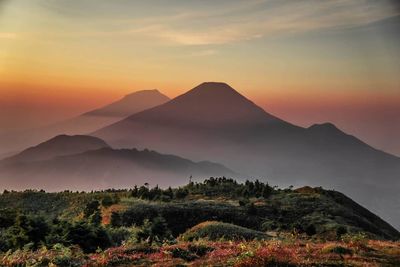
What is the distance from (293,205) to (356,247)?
23.8 m

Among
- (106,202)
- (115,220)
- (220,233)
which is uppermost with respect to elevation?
(106,202)

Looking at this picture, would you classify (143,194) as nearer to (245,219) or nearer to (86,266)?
(245,219)

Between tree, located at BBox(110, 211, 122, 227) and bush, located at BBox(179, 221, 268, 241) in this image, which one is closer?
bush, located at BBox(179, 221, 268, 241)

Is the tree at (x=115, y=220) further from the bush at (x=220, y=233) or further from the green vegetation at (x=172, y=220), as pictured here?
the bush at (x=220, y=233)

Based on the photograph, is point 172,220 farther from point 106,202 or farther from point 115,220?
point 106,202

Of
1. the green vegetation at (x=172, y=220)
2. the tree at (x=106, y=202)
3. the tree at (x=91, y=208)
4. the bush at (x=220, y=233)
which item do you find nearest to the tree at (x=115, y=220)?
the green vegetation at (x=172, y=220)

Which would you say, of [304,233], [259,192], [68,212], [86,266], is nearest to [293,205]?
[259,192]

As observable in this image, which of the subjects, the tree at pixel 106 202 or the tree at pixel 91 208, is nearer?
the tree at pixel 91 208

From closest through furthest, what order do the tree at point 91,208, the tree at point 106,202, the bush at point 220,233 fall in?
the bush at point 220,233, the tree at point 91,208, the tree at point 106,202

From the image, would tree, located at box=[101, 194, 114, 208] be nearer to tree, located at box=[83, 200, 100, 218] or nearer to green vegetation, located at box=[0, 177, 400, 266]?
green vegetation, located at box=[0, 177, 400, 266]

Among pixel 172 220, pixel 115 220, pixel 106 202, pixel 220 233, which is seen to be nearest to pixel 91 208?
pixel 106 202

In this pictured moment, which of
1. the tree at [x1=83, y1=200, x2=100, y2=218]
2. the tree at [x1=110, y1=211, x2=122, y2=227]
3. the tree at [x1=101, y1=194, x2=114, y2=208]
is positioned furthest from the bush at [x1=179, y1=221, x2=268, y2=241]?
the tree at [x1=101, y1=194, x2=114, y2=208]

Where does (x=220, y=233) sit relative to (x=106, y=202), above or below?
below

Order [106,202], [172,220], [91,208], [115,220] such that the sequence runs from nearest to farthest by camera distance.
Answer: [115,220] < [172,220] < [91,208] < [106,202]
